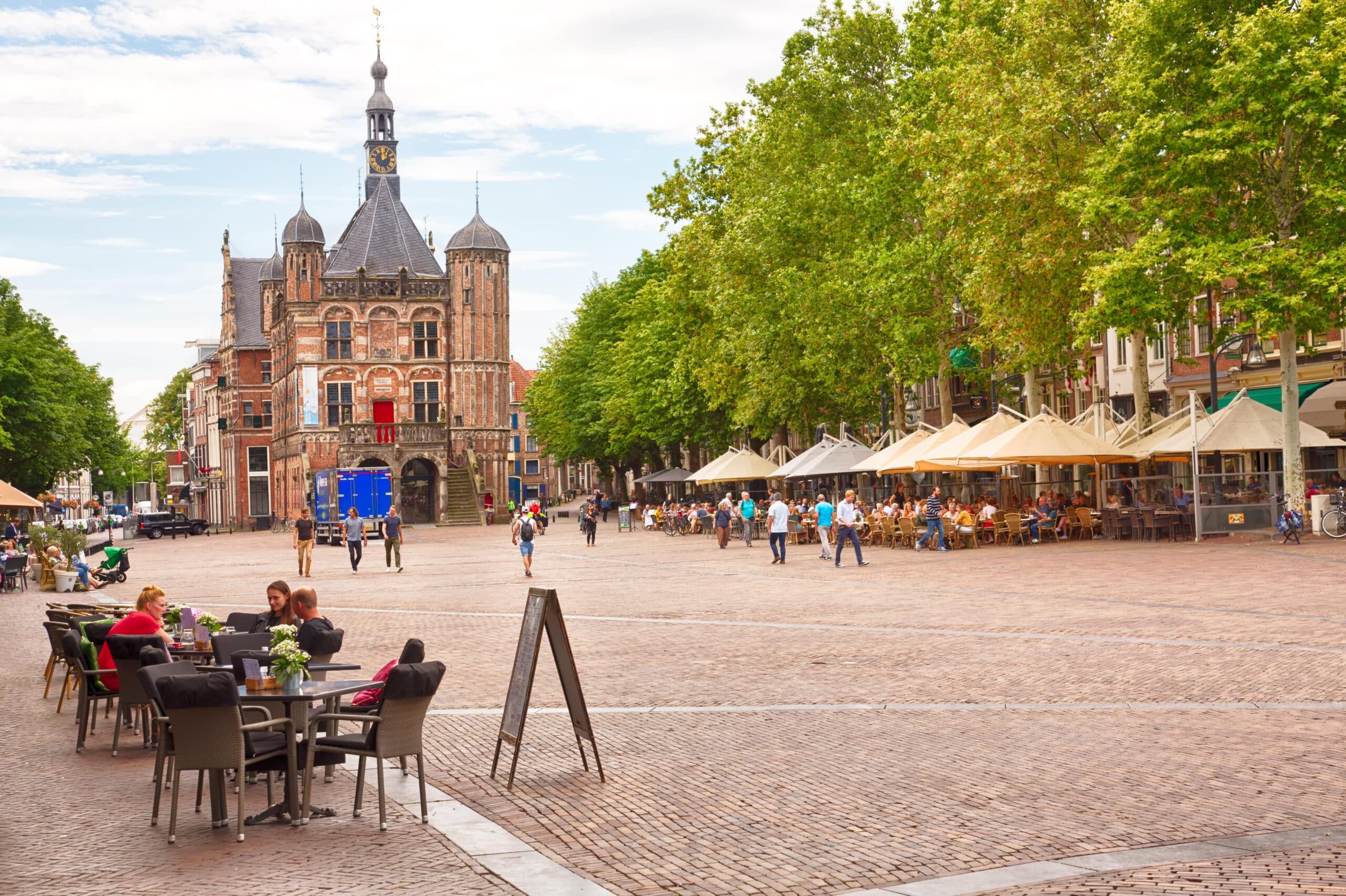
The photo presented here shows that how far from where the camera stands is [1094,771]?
8.95 m

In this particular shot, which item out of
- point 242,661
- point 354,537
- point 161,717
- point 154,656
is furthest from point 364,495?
point 161,717

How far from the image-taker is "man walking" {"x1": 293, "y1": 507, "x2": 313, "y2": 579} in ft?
111

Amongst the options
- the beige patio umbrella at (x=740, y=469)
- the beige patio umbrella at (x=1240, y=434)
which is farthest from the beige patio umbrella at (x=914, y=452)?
the beige patio umbrella at (x=740, y=469)

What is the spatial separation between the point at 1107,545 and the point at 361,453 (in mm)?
52807

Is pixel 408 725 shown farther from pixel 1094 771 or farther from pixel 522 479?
pixel 522 479

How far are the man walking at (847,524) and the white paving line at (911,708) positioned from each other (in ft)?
54.7

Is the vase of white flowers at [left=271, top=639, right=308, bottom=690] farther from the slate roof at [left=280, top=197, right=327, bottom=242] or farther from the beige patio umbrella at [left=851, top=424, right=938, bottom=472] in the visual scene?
the slate roof at [left=280, top=197, right=327, bottom=242]

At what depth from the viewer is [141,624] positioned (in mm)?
11586

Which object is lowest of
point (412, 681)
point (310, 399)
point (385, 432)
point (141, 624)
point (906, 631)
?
point (906, 631)

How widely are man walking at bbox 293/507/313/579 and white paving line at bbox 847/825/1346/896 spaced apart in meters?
28.3

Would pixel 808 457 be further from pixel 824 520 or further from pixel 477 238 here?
pixel 477 238

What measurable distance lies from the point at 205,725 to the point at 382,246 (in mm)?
75861

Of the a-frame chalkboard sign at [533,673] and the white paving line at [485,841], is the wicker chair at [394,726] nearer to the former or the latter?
the white paving line at [485,841]

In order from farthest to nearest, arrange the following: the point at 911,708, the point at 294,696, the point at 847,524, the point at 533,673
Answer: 1. the point at 847,524
2. the point at 911,708
3. the point at 533,673
4. the point at 294,696
